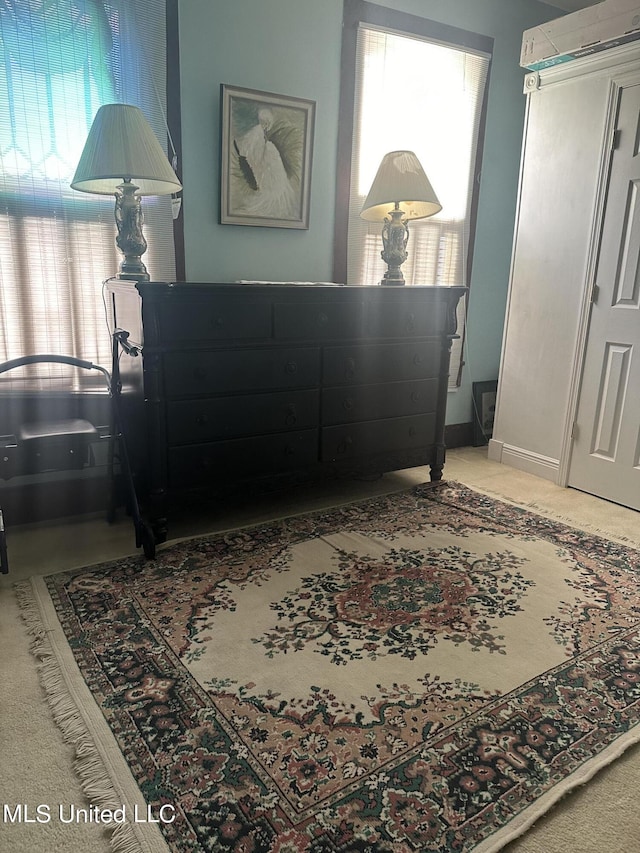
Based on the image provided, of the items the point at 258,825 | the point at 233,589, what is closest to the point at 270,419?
the point at 233,589

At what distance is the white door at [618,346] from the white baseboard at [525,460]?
0.19 m

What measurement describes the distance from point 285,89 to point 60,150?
1.12 meters

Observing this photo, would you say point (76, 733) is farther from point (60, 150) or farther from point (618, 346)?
point (618, 346)

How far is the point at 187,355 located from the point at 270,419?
1.50 ft

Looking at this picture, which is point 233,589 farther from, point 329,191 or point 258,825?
point 329,191

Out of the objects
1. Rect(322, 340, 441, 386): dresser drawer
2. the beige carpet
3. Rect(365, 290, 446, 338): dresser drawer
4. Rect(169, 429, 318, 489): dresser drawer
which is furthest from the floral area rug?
Rect(365, 290, 446, 338): dresser drawer

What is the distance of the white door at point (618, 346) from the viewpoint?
8.99 ft

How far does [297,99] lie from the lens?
9.33 ft

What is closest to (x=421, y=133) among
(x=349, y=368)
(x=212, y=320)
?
(x=349, y=368)

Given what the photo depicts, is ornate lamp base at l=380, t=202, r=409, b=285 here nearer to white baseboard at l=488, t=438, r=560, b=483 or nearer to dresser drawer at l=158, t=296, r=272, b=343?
dresser drawer at l=158, t=296, r=272, b=343

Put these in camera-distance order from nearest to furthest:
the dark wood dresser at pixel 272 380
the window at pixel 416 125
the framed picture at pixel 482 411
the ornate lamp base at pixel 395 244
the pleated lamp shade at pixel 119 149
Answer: the pleated lamp shade at pixel 119 149 → the dark wood dresser at pixel 272 380 → the ornate lamp base at pixel 395 244 → the window at pixel 416 125 → the framed picture at pixel 482 411

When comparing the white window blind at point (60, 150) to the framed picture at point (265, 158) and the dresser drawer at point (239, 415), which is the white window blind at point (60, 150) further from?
the dresser drawer at point (239, 415)

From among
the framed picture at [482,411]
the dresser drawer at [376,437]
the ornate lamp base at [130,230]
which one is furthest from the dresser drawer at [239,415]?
the framed picture at [482,411]

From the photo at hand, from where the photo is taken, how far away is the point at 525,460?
340 centimetres
